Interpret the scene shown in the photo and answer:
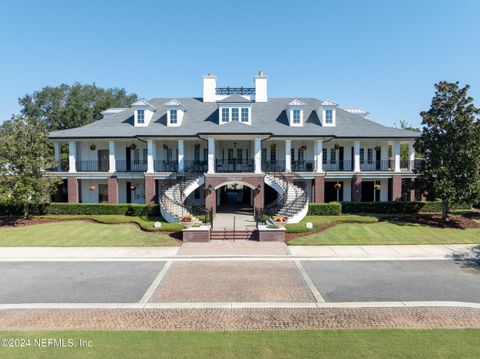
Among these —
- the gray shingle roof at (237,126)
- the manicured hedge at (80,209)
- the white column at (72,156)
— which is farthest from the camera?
the white column at (72,156)

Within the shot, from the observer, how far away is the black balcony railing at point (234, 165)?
26.2 meters

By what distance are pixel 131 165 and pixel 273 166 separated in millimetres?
13985

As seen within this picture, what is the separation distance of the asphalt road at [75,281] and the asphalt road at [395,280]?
719 centimetres

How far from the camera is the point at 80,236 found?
1845cm

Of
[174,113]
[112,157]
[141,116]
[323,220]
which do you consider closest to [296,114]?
[323,220]

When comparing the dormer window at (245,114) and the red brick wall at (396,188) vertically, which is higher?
the dormer window at (245,114)

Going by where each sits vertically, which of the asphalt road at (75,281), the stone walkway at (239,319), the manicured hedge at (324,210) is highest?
the manicured hedge at (324,210)

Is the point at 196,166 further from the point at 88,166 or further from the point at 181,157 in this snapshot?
the point at 88,166

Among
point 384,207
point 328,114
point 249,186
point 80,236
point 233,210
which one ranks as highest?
point 328,114

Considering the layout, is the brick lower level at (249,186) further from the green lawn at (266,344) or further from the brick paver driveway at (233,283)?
the green lawn at (266,344)

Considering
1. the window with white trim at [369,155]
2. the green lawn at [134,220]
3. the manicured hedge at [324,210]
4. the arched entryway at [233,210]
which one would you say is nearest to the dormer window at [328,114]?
the window with white trim at [369,155]

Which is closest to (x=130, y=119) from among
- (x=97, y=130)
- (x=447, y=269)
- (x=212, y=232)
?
(x=97, y=130)

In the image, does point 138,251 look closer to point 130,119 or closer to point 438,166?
point 130,119

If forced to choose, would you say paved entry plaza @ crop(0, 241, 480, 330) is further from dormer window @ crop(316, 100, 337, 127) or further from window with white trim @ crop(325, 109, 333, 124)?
window with white trim @ crop(325, 109, 333, 124)
